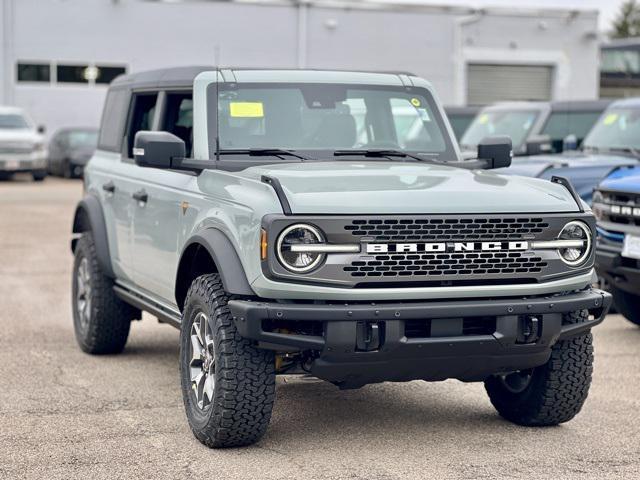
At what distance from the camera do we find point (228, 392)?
18.2 feet

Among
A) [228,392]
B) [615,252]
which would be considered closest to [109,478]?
[228,392]

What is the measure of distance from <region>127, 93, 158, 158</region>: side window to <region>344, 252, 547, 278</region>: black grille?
291 cm

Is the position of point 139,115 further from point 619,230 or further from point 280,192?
point 619,230

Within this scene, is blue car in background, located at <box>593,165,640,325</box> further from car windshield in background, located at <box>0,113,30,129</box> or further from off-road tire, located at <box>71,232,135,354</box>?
car windshield in background, located at <box>0,113,30,129</box>

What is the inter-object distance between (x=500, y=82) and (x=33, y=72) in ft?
49.8

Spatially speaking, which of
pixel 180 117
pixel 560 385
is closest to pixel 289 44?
pixel 180 117

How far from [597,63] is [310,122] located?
1425 inches

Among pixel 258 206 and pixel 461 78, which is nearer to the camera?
pixel 258 206

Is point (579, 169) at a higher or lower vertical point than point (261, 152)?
lower

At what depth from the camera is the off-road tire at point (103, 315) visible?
811 centimetres

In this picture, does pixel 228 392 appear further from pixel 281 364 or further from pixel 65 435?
pixel 65 435

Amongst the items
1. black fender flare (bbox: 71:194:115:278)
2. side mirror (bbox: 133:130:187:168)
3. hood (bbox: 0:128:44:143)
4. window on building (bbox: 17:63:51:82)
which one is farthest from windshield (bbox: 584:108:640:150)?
window on building (bbox: 17:63:51:82)

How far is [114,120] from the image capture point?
27.9 ft

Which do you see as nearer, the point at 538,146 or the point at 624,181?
the point at 624,181
